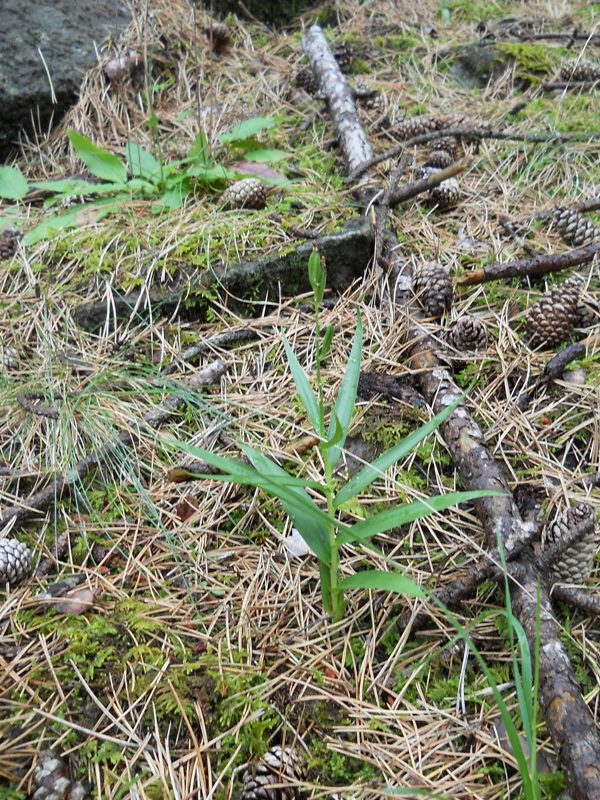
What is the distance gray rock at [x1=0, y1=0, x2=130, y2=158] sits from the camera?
2.97 meters

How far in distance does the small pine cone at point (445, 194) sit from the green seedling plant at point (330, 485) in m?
1.32

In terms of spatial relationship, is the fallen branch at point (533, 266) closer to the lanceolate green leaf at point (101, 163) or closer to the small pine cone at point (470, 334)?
the small pine cone at point (470, 334)

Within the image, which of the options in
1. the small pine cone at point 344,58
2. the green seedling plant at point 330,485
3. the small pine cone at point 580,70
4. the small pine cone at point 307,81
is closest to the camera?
the green seedling plant at point 330,485

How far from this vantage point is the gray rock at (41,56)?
9.74ft

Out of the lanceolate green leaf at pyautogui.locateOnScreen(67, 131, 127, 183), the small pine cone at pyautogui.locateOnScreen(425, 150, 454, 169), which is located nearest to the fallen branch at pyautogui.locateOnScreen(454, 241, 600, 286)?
the small pine cone at pyautogui.locateOnScreen(425, 150, 454, 169)

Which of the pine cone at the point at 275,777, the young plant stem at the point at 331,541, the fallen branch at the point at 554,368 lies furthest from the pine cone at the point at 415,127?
the pine cone at the point at 275,777

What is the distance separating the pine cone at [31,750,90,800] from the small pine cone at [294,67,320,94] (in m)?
3.17

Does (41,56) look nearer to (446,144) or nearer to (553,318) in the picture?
(446,144)

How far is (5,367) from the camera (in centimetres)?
189

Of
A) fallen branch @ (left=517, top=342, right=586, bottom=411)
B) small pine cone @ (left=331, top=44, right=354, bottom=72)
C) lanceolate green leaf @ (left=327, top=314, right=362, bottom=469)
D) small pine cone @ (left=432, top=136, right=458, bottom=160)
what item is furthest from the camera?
small pine cone @ (left=331, top=44, right=354, bottom=72)

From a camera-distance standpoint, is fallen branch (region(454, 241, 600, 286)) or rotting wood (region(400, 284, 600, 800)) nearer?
rotting wood (region(400, 284, 600, 800))

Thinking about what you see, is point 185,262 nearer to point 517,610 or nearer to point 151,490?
point 151,490

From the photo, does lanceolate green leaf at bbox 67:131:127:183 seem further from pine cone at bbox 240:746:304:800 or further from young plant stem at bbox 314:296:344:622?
pine cone at bbox 240:746:304:800

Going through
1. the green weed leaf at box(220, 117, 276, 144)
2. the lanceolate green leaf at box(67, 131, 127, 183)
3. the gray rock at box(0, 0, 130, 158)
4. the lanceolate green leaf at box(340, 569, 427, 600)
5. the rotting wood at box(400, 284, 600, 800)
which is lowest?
the rotting wood at box(400, 284, 600, 800)
